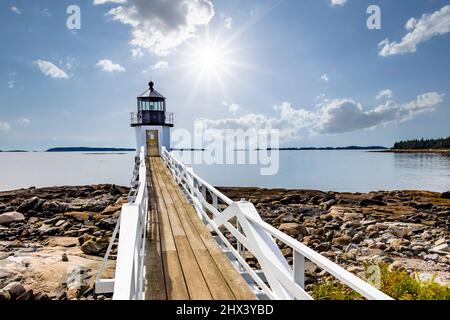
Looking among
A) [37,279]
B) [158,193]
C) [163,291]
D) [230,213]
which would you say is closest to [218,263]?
[230,213]

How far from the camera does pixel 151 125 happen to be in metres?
23.7

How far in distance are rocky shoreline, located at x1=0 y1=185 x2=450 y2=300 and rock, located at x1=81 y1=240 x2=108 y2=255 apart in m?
0.03

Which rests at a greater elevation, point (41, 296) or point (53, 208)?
point (53, 208)

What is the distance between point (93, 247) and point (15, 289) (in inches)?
114

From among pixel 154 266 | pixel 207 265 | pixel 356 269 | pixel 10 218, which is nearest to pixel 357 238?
pixel 356 269

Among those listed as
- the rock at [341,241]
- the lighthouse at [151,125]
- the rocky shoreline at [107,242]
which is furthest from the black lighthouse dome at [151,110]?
the rock at [341,241]

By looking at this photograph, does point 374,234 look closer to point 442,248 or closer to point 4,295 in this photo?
point 442,248

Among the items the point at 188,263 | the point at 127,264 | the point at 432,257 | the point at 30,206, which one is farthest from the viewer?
the point at 30,206

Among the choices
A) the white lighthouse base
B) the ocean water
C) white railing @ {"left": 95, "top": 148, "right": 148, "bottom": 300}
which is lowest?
the ocean water

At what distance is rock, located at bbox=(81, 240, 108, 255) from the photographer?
858 centimetres

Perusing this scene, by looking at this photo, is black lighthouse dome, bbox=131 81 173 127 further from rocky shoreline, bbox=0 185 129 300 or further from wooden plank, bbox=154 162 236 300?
wooden plank, bbox=154 162 236 300

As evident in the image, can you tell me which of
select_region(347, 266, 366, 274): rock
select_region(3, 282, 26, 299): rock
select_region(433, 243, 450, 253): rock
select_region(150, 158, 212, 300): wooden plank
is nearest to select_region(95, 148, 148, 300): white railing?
select_region(150, 158, 212, 300): wooden plank

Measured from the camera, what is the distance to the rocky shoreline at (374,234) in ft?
27.3
